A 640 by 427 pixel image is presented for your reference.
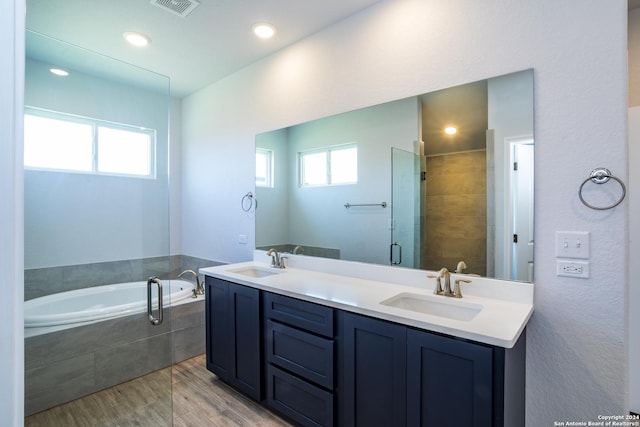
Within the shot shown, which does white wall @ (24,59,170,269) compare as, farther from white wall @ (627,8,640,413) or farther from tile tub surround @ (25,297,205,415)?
white wall @ (627,8,640,413)

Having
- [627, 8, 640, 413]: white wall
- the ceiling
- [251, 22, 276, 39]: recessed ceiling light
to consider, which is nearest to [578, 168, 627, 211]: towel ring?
[627, 8, 640, 413]: white wall

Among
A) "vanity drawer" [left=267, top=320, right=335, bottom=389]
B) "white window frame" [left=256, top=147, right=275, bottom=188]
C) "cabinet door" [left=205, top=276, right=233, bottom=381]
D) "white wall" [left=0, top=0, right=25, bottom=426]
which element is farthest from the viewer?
"white window frame" [left=256, top=147, right=275, bottom=188]

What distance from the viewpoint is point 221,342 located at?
2.42 m

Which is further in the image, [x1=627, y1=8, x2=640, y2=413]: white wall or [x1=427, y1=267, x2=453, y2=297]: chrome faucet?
[x1=627, y1=8, x2=640, y2=413]: white wall

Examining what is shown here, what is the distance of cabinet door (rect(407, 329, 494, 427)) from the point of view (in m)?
1.24

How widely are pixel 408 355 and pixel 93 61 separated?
279cm

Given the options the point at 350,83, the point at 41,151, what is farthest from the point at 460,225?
the point at 41,151

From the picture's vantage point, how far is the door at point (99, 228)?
1.98 meters

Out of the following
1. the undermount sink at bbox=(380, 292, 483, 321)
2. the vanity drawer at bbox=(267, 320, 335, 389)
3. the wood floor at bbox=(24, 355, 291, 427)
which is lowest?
the wood floor at bbox=(24, 355, 291, 427)

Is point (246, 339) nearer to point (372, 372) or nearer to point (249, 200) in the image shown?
point (372, 372)

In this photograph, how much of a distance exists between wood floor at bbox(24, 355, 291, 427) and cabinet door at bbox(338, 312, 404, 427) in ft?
2.12

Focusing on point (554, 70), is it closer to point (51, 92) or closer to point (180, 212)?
point (51, 92)

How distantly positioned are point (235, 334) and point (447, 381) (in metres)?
1.50

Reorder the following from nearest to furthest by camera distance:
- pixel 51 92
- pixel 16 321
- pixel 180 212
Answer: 1. pixel 16 321
2. pixel 51 92
3. pixel 180 212
